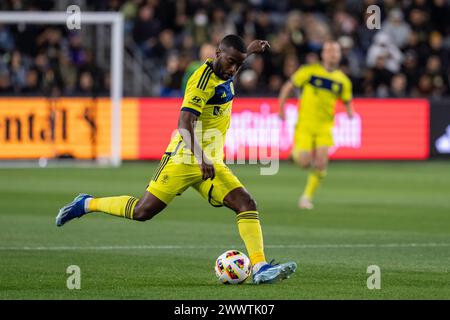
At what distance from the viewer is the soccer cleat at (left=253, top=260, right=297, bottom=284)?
952 cm

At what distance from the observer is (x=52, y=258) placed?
11312 mm

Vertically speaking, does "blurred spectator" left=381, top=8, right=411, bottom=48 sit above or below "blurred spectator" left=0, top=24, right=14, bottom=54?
above

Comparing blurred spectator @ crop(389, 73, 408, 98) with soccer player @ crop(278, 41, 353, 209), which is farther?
blurred spectator @ crop(389, 73, 408, 98)

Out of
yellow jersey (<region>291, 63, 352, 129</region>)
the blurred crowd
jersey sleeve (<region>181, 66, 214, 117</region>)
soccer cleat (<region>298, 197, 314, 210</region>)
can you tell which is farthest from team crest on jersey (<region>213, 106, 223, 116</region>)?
the blurred crowd

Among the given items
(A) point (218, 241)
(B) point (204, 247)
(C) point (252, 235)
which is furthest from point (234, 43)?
(A) point (218, 241)

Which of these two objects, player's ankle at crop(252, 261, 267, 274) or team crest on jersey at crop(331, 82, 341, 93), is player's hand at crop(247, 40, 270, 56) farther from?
team crest on jersey at crop(331, 82, 341, 93)

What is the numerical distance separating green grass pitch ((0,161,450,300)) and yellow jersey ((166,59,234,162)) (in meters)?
1.09

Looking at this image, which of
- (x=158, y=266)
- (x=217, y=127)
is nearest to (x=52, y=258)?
(x=158, y=266)

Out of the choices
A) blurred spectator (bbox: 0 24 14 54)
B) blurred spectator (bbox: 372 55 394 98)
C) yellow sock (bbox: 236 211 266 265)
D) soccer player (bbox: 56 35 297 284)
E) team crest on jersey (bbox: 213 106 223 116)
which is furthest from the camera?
blurred spectator (bbox: 372 55 394 98)

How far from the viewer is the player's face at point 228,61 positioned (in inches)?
380

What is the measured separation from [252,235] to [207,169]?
76 centimetres

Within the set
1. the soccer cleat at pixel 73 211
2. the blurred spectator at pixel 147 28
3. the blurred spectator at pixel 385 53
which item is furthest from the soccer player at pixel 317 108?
the blurred spectator at pixel 147 28
